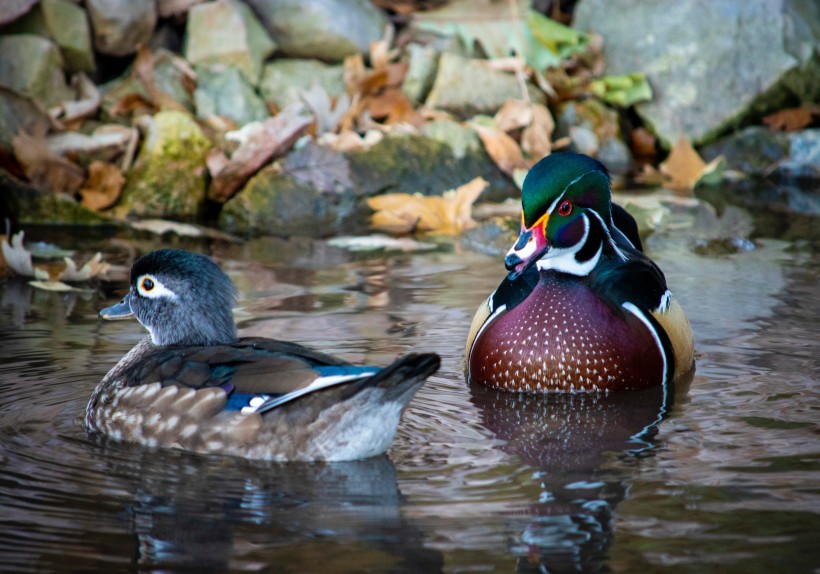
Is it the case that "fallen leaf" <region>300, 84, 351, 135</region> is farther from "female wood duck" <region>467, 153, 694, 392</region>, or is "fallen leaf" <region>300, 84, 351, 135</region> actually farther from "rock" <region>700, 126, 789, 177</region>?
"female wood duck" <region>467, 153, 694, 392</region>

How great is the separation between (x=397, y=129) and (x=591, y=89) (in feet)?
7.24

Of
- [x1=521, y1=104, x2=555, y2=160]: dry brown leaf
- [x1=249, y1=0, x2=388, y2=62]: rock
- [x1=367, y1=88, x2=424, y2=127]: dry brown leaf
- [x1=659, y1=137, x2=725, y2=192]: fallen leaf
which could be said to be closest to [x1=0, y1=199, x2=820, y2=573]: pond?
[x1=367, y1=88, x2=424, y2=127]: dry brown leaf

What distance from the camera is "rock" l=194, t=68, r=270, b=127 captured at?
8.55 meters

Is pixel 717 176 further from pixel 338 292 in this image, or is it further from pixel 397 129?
pixel 338 292

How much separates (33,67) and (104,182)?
103 centimetres

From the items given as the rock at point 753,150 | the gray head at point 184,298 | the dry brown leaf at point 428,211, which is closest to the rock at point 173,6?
the dry brown leaf at point 428,211

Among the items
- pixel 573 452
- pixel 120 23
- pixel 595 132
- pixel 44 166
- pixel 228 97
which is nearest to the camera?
pixel 573 452

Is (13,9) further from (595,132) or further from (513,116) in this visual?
(595,132)

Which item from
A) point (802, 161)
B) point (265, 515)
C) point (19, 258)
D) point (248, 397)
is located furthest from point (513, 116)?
point (265, 515)

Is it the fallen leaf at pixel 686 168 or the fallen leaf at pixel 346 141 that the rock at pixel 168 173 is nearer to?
the fallen leaf at pixel 346 141

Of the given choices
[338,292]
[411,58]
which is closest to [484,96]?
[411,58]

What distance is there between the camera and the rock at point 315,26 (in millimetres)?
9180

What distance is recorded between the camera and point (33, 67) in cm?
814

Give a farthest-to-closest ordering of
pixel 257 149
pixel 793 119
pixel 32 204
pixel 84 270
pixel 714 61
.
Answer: pixel 714 61 → pixel 793 119 → pixel 257 149 → pixel 32 204 → pixel 84 270
